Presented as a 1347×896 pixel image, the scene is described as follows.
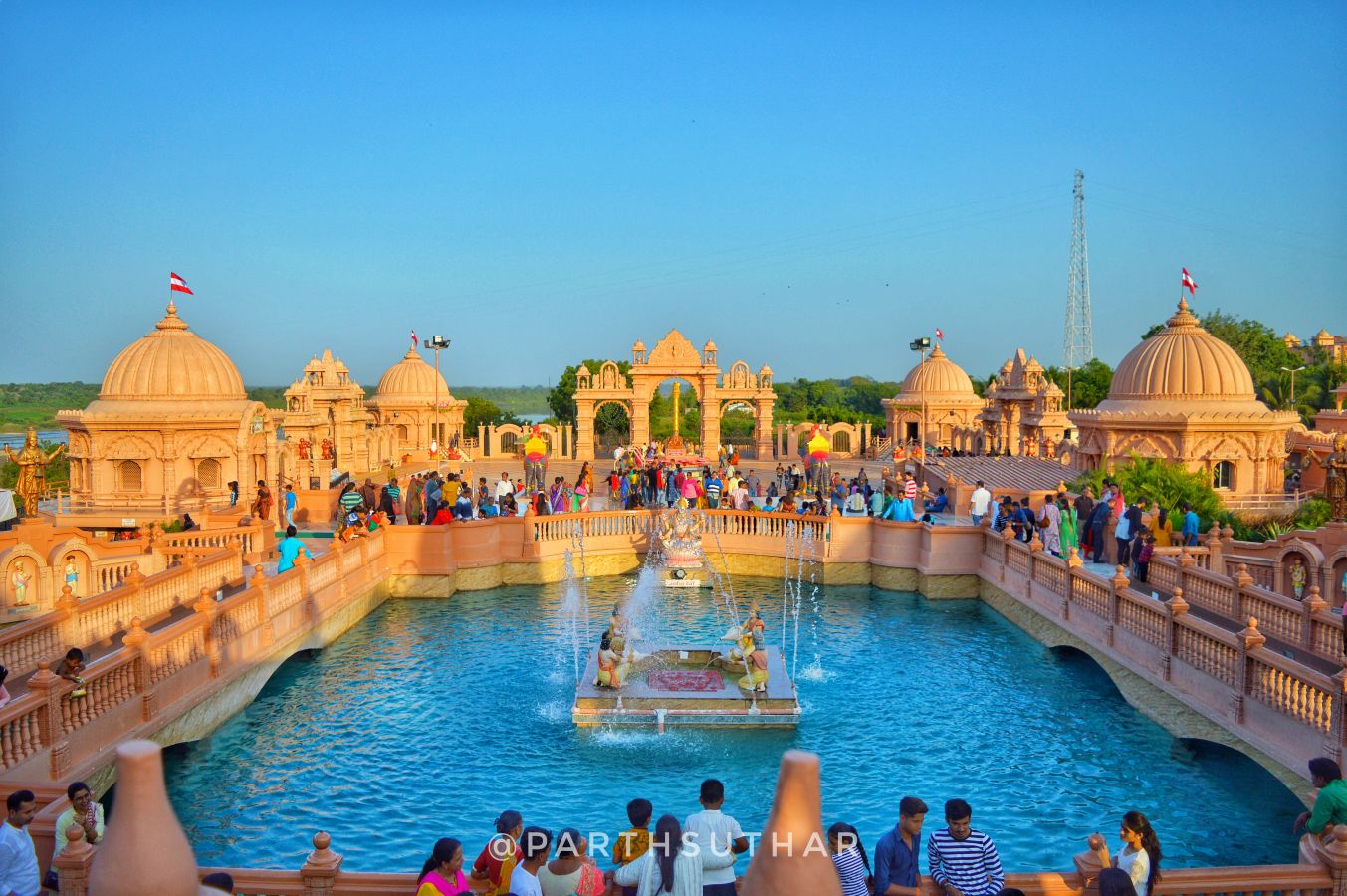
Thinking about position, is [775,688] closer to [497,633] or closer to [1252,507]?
[497,633]

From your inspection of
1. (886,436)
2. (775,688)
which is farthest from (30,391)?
(775,688)

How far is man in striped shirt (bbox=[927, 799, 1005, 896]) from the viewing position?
7414 millimetres

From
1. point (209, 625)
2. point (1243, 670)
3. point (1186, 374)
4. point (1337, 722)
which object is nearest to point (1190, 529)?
point (1243, 670)

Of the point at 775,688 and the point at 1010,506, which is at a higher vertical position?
the point at 1010,506

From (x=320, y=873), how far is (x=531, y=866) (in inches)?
64.0

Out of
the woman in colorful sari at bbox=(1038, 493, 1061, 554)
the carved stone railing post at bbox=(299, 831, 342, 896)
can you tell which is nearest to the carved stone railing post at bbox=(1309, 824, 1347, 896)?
the carved stone railing post at bbox=(299, 831, 342, 896)

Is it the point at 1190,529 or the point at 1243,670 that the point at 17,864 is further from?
the point at 1190,529

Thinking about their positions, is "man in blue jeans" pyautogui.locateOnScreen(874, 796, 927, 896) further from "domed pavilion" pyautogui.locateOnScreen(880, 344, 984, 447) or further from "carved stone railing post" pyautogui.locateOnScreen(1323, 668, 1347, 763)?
"domed pavilion" pyautogui.locateOnScreen(880, 344, 984, 447)

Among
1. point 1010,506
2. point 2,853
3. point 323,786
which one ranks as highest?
point 1010,506

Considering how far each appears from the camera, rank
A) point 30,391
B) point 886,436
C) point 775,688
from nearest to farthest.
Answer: point 775,688 < point 886,436 < point 30,391

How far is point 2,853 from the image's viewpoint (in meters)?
7.87

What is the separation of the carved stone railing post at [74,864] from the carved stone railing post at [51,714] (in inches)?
140

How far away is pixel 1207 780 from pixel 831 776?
4.87 meters

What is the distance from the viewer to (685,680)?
1627 cm
